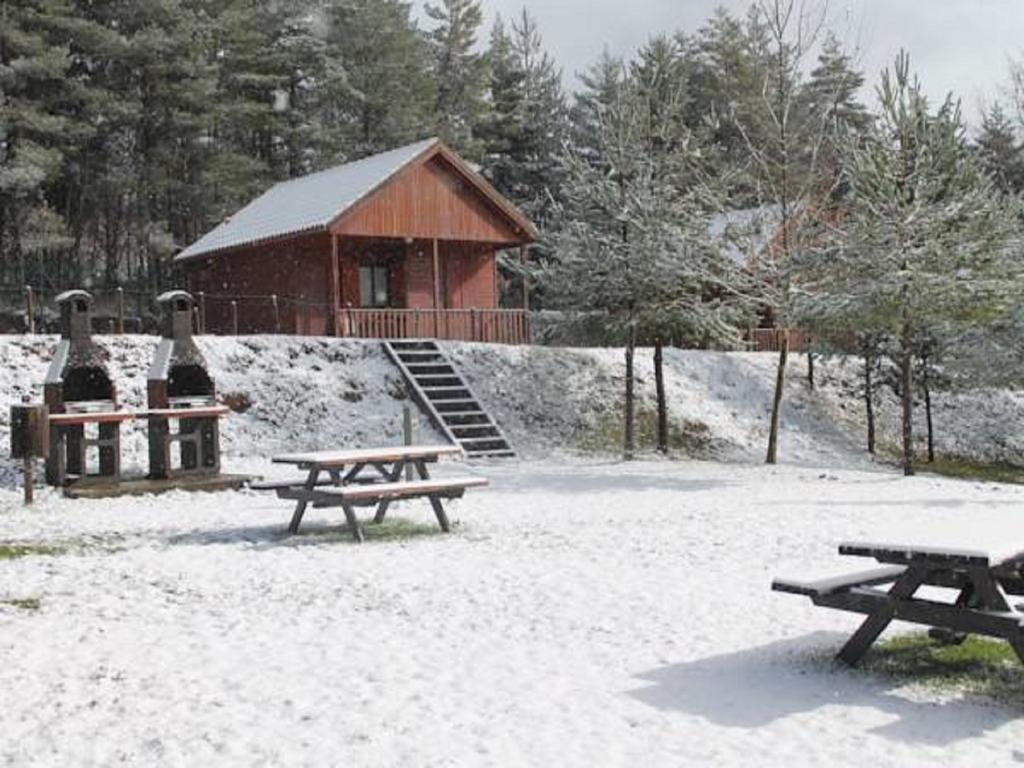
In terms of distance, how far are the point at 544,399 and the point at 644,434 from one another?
93.6 inches

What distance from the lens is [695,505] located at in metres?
13.1

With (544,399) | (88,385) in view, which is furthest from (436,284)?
(88,385)

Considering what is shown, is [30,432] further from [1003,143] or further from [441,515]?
[1003,143]

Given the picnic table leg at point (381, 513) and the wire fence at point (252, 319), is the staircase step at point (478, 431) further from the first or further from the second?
the picnic table leg at point (381, 513)

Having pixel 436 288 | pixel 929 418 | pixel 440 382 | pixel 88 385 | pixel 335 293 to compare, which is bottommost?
pixel 929 418

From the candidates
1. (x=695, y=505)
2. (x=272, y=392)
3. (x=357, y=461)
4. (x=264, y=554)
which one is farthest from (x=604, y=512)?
(x=272, y=392)

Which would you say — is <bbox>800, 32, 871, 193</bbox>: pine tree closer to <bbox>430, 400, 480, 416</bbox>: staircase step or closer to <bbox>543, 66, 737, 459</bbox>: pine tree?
<bbox>543, 66, 737, 459</bbox>: pine tree

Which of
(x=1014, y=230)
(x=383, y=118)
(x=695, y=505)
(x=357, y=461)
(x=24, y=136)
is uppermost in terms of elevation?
(x=383, y=118)

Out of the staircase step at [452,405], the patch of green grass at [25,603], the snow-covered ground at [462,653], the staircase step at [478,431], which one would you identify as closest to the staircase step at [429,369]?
the staircase step at [452,405]

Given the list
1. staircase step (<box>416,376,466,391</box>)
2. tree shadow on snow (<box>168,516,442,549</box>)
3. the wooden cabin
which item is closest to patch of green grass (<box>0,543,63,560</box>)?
tree shadow on snow (<box>168,516,442,549</box>)

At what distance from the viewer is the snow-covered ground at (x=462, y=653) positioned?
4.71 m

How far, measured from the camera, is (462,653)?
6.21 metres

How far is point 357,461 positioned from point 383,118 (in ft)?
114

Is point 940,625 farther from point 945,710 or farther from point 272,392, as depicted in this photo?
point 272,392
